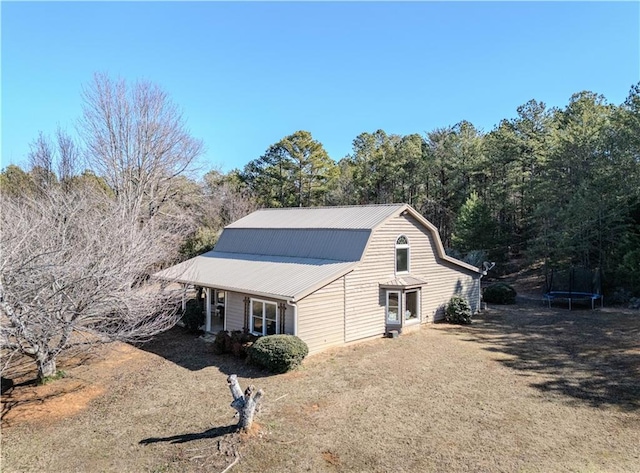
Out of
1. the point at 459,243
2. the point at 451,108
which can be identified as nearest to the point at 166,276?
the point at 459,243

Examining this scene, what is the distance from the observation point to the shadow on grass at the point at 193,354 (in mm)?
12602

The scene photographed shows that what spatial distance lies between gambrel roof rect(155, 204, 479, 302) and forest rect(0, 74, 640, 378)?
2329 millimetres

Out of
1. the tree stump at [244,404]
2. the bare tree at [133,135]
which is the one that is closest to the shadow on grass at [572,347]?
the tree stump at [244,404]

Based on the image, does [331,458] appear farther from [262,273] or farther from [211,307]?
[211,307]

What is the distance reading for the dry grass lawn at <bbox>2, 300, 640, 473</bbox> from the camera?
7.57 meters

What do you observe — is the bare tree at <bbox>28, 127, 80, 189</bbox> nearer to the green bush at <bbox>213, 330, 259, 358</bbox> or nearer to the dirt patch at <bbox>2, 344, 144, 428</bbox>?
the dirt patch at <bbox>2, 344, 144, 428</bbox>

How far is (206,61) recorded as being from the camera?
58.7ft

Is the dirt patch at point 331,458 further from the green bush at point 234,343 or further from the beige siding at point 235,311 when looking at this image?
the beige siding at point 235,311

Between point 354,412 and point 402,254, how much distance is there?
907 centimetres

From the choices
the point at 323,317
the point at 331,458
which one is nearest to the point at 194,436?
the point at 331,458

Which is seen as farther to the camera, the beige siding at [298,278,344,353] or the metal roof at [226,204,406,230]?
the metal roof at [226,204,406,230]

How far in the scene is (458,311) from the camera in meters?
18.7

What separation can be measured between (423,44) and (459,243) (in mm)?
19920

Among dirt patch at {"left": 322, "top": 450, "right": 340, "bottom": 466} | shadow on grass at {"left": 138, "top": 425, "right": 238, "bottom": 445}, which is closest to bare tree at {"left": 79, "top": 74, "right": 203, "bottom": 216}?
shadow on grass at {"left": 138, "top": 425, "right": 238, "bottom": 445}
